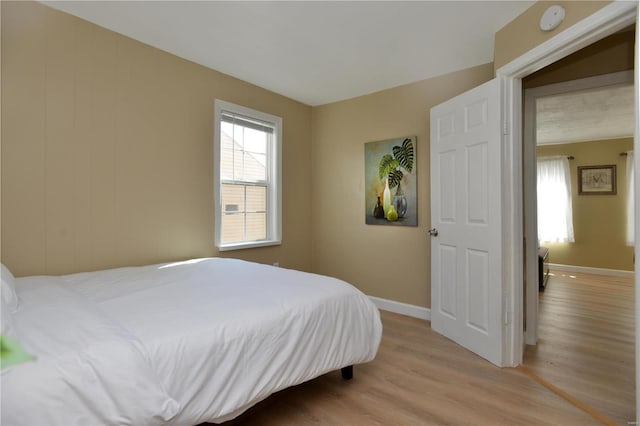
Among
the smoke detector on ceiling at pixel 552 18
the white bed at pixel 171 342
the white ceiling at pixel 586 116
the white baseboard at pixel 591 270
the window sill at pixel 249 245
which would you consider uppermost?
the white ceiling at pixel 586 116

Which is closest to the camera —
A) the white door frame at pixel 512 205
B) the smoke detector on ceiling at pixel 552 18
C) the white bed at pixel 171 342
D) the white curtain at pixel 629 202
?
the white bed at pixel 171 342

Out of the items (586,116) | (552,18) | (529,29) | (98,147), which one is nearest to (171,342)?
(98,147)

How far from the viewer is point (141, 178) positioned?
108 inches

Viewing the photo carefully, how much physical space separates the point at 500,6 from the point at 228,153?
2625 mm

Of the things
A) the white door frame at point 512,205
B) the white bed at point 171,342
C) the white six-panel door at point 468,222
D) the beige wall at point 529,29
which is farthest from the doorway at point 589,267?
the white bed at point 171,342

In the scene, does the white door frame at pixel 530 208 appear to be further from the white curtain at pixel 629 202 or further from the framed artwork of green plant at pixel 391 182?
the white curtain at pixel 629 202

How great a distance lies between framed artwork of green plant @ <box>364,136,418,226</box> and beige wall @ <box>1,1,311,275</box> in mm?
1691

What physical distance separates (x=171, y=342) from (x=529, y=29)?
2854 millimetres

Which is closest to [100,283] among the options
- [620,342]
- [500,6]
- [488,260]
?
[488,260]

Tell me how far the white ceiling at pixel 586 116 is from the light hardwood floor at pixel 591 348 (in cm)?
213

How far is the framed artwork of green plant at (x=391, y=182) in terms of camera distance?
141 inches

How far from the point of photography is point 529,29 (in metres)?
2.26

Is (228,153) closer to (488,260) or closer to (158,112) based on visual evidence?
(158,112)

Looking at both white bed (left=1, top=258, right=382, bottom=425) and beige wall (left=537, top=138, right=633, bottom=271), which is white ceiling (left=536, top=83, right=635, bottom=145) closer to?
beige wall (left=537, top=138, right=633, bottom=271)
